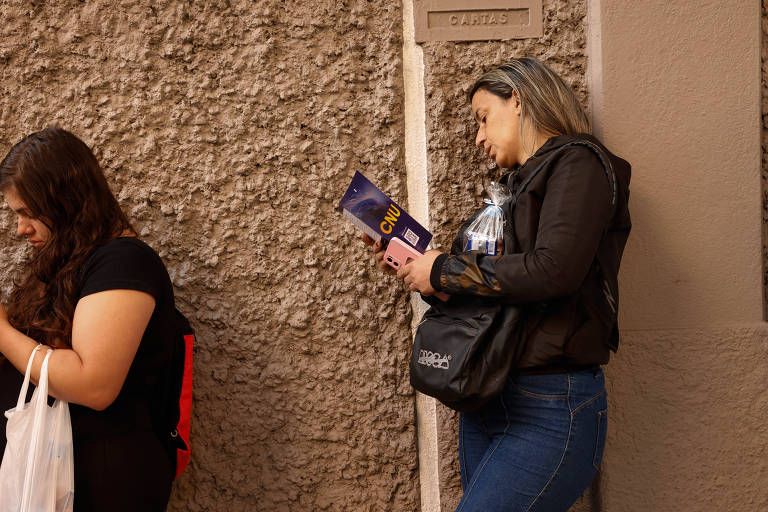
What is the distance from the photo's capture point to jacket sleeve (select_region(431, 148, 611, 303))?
56.5 inches

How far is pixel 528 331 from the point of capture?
1545 mm

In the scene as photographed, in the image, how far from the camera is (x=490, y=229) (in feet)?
5.54

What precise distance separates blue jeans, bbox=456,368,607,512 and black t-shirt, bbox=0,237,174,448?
2.91 feet

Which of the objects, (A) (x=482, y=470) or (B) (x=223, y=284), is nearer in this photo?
(A) (x=482, y=470)

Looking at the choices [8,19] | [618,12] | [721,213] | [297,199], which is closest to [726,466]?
[721,213]

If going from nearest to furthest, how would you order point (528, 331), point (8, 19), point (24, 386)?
1. point (24, 386)
2. point (528, 331)
3. point (8, 19)

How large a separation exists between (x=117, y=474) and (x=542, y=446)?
3.46 feet

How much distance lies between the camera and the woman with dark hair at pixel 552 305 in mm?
1457

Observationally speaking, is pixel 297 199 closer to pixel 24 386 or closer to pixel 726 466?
pixel 24 386

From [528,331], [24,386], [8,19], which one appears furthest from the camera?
[8,19]

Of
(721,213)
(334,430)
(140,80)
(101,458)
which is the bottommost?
(334,430)

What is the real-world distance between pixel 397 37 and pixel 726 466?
1887 mm

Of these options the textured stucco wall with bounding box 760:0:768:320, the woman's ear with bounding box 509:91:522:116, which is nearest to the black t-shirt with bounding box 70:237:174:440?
the woman's ear with bounding box 509:91:522:116

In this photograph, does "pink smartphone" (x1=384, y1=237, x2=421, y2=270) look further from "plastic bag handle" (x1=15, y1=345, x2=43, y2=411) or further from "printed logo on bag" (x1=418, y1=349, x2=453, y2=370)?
"plastic bag handle" (x1=15, y1=345, x2=43, y2=411)
